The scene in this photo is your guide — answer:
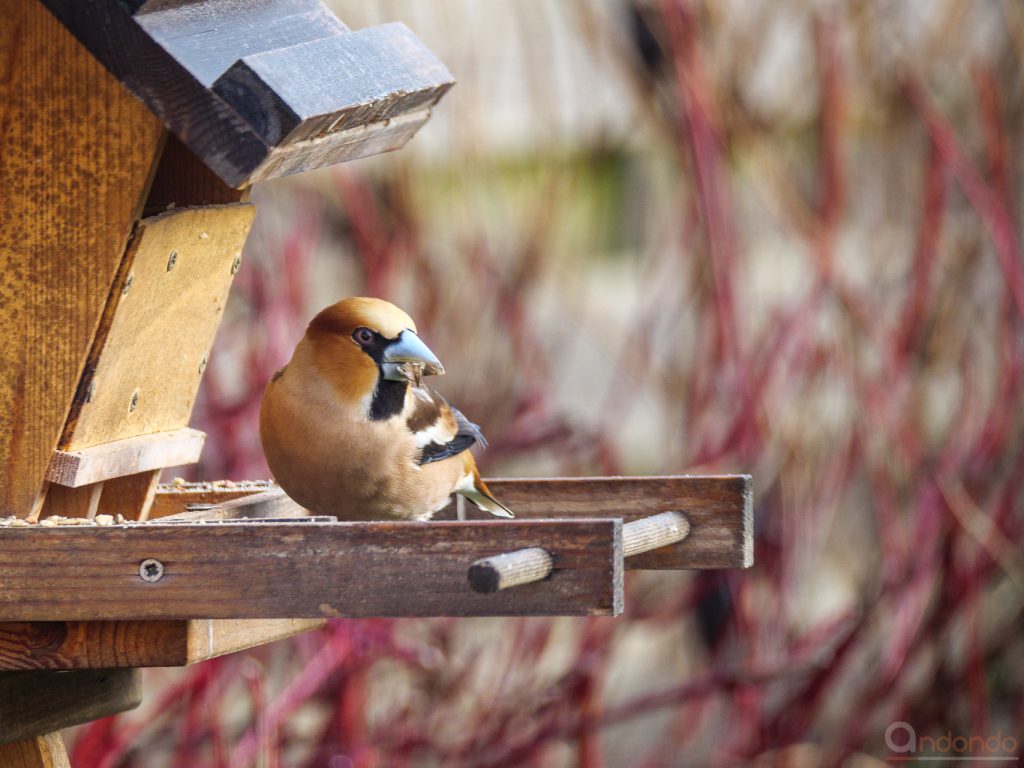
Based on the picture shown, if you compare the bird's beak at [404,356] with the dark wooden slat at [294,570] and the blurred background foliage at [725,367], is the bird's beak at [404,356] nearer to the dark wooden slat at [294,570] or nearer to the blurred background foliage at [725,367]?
the dark wooden slat at [294,570]

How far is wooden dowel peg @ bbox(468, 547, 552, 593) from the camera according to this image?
1.62m

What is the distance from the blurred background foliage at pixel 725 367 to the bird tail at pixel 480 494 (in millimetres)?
746

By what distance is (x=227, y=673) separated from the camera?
348 cm

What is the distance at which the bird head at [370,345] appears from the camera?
2.22 m

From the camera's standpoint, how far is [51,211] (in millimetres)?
2166

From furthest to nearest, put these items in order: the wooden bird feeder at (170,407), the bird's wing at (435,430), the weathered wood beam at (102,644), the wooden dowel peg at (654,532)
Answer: the bird's wing at (435,430) < the wooden dowel peg at (654,532) < the weathered wood beam at (102,644) < the wooden bird feeder at (170,407)

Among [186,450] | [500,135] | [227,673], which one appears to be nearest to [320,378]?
[186,450]

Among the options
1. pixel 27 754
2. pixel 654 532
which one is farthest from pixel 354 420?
pixel 27 754

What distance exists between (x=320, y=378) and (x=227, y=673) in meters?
1.48

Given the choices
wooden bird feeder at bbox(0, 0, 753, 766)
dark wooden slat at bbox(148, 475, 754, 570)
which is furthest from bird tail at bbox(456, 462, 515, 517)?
dark wooden slat at bbox(148, 475, 754, 570)

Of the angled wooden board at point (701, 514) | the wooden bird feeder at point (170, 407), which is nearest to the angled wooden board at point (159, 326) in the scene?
the wooden bird feeder at point (170, 407)

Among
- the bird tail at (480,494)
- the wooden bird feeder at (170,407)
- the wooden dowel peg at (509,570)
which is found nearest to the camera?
the wooden dowel peg at (509,570)

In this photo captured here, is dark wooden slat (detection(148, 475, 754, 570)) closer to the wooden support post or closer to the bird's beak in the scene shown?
the bird's beak


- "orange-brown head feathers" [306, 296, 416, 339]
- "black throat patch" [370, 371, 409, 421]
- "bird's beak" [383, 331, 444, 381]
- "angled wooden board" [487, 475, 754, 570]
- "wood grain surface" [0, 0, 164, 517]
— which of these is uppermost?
"wood grain surface" [0, 0, 164, 517]
